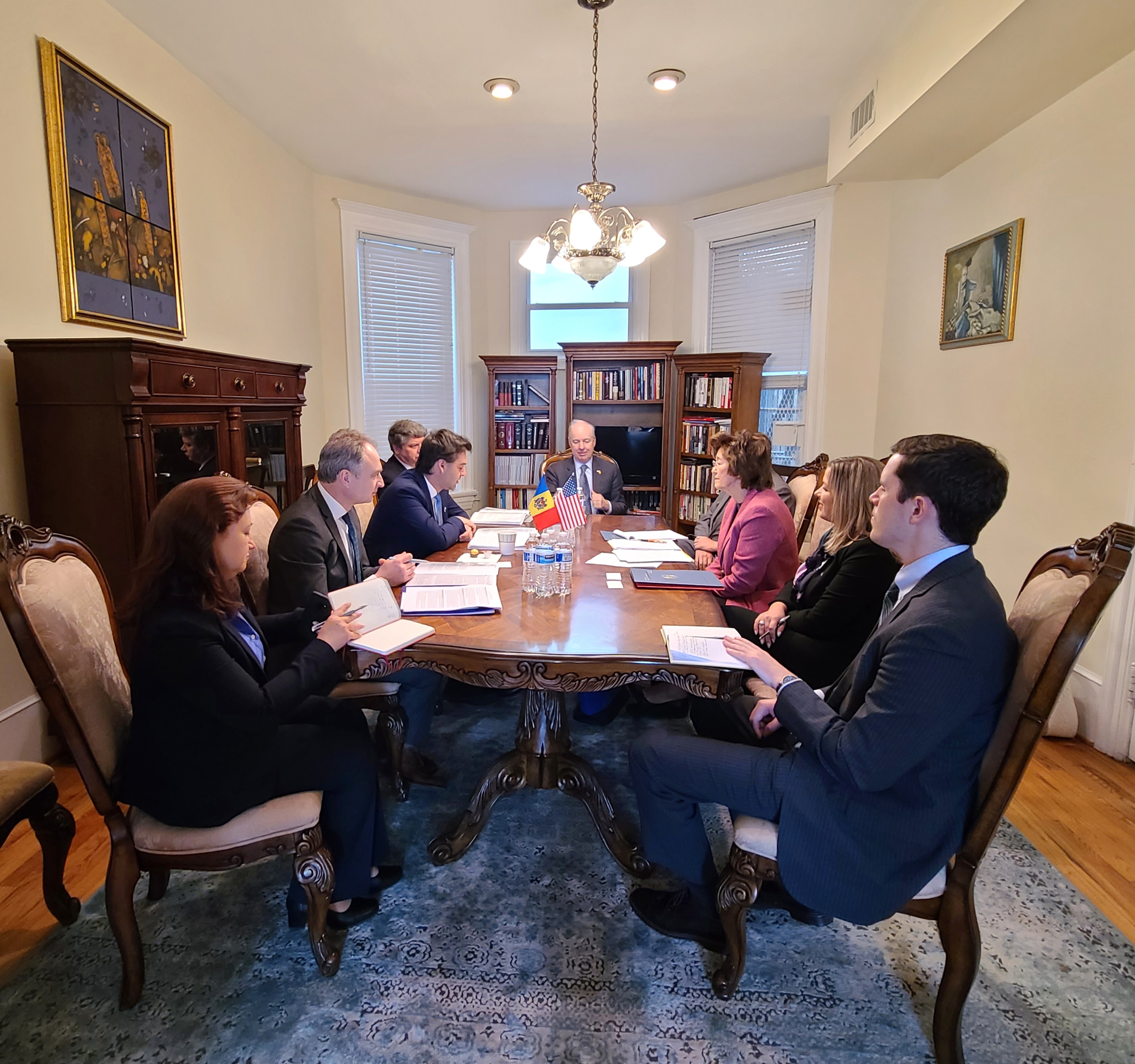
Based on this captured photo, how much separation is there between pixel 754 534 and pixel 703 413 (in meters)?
2.66

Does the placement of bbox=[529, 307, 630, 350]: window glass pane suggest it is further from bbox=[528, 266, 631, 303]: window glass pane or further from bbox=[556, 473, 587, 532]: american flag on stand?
bbox=[556, 473, 587, 532]: american flag on stand

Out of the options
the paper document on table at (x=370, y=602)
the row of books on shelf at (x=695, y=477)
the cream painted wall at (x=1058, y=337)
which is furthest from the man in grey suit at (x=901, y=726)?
the row of books on shelf at (x=695, y=477)

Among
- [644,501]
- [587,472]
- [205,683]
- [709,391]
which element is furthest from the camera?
[644,501]

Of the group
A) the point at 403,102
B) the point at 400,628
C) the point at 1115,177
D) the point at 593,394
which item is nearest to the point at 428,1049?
the point at 400,628

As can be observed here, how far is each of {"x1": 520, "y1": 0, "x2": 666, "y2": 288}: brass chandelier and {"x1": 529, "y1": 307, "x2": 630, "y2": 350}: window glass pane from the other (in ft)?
7.70

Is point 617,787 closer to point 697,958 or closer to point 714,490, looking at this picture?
point 697,958

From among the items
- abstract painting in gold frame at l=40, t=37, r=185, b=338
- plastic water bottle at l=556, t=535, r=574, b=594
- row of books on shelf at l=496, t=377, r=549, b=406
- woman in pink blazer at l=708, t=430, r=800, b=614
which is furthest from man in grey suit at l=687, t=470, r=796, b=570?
abstract painting in gold frame at l=40, t=37, r=185, b=338

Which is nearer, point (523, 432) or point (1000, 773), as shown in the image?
point (1000, 773)

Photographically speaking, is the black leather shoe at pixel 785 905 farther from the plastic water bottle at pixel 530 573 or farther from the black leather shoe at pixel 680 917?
the plastic water bottle at pixel 530 573

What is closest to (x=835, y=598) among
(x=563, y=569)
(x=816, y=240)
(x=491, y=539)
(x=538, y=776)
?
(x=563, y=569)

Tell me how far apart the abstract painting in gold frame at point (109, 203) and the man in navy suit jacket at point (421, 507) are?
1.36m

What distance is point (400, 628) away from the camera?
1.67 metres

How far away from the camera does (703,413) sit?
5031mm

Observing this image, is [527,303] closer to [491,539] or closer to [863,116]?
[863,116]
